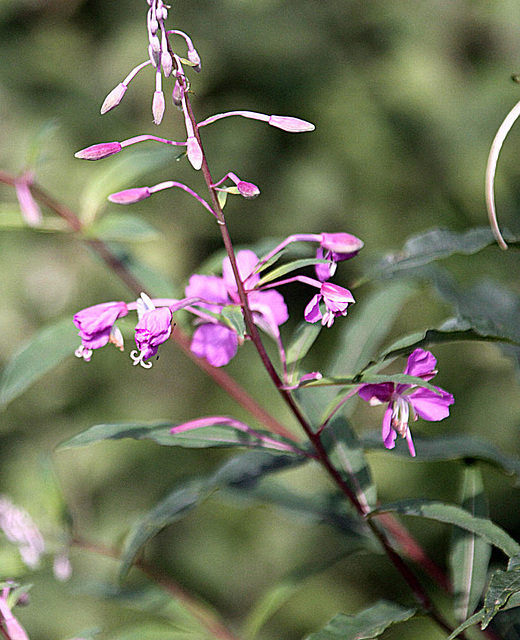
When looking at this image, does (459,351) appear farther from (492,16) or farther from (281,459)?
(281,459)

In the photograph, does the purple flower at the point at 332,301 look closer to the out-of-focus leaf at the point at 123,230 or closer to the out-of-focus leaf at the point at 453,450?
the out-of-focus leaf at the point at 453,450

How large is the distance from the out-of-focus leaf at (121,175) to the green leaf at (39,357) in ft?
0.48

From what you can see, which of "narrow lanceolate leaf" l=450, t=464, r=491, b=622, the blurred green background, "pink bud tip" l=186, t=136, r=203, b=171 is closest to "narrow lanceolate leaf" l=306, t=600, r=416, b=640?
"narrow lanceolate leaf" l=450, t=464, r=491, b=622

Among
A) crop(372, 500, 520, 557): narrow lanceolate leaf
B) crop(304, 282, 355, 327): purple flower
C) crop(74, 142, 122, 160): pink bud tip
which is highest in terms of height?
crop(74, 142, 122, 160): pink bud tip

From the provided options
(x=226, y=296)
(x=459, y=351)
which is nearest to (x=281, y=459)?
(x=226, y=296)

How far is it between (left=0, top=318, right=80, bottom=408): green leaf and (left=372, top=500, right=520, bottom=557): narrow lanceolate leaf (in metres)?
0.35

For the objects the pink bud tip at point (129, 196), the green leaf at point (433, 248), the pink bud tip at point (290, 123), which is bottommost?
the green leaf at point (433, 248)

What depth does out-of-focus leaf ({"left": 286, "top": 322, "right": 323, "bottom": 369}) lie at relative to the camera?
1.82ft

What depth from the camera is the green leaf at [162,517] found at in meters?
0.62

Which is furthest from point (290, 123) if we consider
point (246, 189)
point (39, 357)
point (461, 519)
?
point (39, 357)

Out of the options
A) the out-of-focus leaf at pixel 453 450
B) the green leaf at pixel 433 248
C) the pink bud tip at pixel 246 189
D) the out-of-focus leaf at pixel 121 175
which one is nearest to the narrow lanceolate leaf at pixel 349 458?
the out-of-focus leaf at pixel 453 450

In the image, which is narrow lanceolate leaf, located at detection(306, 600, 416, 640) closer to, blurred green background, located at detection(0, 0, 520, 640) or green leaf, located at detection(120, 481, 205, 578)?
green leaf, located at detection(120, 481, 205, 578)

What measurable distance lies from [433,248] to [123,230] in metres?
0.36

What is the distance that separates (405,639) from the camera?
1342 millimetres
